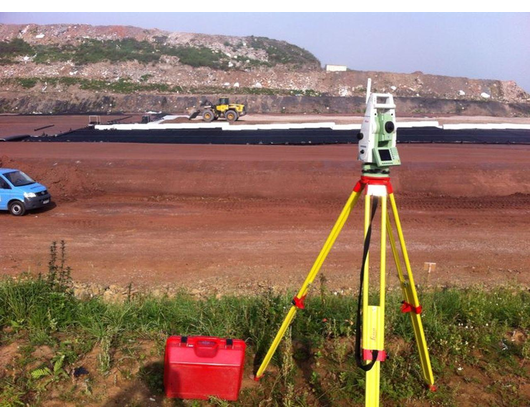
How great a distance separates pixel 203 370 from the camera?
5.00 m

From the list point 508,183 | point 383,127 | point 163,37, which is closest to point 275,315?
point 383,127

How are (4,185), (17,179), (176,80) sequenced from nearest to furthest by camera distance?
(4,185)
(17,179)
(176,80)

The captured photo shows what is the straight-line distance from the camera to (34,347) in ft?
19.4

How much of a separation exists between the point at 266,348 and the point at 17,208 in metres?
13.1

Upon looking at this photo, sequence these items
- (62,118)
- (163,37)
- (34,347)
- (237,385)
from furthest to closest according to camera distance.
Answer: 1. (163,37)
2. (62,118)
3. (34,347)
4. (237,385)

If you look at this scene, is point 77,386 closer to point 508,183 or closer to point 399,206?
point 399,206

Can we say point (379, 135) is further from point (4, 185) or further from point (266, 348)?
point (4, 185)

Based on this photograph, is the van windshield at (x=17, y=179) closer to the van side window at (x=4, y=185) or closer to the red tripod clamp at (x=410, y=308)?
the van side window at (x=4, y=185)

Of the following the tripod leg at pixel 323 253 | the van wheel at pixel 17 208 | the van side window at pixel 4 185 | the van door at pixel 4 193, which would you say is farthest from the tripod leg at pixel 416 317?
the van side window at pixel 4 185

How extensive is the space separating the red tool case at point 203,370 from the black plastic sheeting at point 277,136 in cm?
2107

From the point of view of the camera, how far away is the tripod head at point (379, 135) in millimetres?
4332

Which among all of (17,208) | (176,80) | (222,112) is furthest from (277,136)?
(176,80)

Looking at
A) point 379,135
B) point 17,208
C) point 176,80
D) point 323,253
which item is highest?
point 176,80

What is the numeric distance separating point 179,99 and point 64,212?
36816 millimetres
